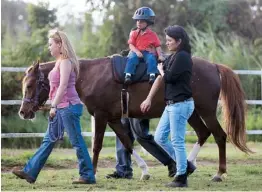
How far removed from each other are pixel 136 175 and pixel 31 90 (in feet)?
6.52

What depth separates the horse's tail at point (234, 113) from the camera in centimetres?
986

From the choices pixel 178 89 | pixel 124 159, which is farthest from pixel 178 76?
pixel 124 159

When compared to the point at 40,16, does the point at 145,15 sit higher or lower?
higher

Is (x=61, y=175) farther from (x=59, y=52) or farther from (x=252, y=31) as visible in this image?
(x=252, y=31)

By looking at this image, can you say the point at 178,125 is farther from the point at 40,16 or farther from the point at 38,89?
the point at 40,16

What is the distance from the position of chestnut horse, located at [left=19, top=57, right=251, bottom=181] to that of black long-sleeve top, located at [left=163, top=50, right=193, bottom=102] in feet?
5.11

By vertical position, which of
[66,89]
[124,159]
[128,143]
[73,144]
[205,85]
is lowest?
[124,159]

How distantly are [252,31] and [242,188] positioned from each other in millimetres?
14248

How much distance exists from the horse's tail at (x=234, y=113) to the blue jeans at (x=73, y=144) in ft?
7.94

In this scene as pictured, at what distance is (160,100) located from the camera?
9617 mm

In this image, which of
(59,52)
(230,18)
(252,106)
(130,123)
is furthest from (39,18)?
(59,52)

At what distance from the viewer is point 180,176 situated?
802 cm

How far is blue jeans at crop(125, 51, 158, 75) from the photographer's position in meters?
9.33

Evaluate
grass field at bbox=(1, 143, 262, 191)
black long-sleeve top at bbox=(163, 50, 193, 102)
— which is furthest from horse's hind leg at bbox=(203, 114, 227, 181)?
black long-sleeve top at bbox=(163, 50, 193, 102)
